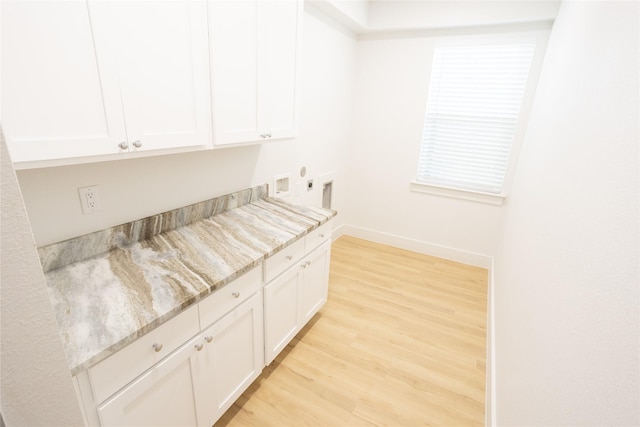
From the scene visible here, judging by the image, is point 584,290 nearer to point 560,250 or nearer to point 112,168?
point 560,250

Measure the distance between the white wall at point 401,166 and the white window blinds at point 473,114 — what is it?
5.4 inches

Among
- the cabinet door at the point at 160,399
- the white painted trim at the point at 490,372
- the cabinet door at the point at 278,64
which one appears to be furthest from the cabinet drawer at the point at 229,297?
the white painted trim at the point at 490,372

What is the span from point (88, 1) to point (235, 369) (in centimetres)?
154

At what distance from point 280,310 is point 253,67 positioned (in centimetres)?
132

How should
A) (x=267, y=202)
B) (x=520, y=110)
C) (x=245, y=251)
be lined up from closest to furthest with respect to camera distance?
(x=245, y=251) → (x=267, y=202) → (x=520, y=110)

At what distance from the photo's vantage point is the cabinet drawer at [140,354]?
92 centimetres

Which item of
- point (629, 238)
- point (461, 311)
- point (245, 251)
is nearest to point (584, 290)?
point (629, 238)

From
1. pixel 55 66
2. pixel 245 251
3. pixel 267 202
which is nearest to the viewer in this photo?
pixel 55 66

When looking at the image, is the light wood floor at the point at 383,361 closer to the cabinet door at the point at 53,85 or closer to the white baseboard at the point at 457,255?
the white baseboard at the point at 457,255

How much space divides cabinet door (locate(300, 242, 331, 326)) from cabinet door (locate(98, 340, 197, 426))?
2.79 feet

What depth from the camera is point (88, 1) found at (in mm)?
924

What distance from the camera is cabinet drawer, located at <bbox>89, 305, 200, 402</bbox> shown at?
36.4 inches

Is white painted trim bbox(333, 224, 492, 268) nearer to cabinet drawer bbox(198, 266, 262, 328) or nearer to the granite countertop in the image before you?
the granite countertop

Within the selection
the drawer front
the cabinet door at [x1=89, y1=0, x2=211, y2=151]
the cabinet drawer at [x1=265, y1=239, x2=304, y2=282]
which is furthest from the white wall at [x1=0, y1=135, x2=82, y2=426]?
the drawer front
